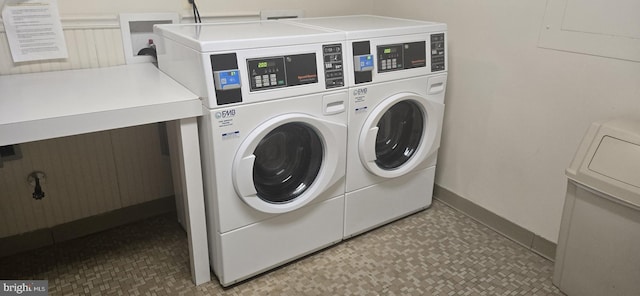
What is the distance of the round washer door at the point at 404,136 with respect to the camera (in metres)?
2.03

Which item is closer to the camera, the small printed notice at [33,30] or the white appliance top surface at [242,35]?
the white appliance top surface at [242,35]

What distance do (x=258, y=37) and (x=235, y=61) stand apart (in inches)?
5.6

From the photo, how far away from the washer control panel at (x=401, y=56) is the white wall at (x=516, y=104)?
35cm

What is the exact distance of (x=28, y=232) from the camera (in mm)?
1932

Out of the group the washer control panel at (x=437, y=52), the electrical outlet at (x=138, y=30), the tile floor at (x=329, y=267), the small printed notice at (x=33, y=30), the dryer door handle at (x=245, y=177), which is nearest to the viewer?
the dryer door handle at (x=245, y=177)

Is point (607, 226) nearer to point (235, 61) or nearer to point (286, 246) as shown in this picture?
point (286, 246)

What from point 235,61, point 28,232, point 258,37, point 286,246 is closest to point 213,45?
point 235,61

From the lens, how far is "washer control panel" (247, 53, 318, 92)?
1.52 meters

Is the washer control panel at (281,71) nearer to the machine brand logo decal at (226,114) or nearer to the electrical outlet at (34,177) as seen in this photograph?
the machine brand logo decal at (226,114)

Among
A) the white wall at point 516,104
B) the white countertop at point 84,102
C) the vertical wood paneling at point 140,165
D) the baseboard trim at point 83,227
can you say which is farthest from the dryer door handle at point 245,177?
the white wall at point 516,104

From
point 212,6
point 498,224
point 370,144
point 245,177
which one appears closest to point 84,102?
point 245,177

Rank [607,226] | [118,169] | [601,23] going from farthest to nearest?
[118,169] → [601,23] → [607,226]

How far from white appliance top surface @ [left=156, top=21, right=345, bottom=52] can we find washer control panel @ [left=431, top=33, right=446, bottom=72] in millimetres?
516

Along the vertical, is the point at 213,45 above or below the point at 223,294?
above
